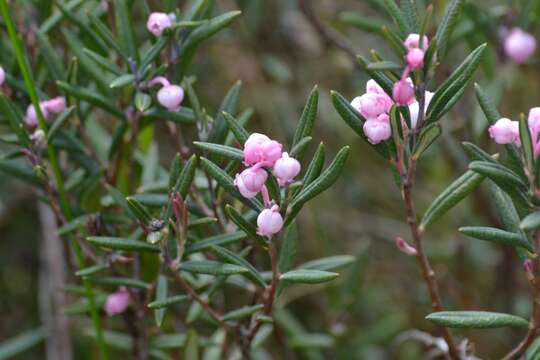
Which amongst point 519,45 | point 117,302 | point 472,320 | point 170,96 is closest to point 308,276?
point 472,320

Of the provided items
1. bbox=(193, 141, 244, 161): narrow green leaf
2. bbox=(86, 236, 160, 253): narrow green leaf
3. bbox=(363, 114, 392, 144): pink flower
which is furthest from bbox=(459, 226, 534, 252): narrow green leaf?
bbox=(86, 236, 160, 253): narrow green leaf

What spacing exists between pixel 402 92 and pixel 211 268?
0.35 meters

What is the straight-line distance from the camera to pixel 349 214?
2.43 metres

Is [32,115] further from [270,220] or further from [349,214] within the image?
[349,214]

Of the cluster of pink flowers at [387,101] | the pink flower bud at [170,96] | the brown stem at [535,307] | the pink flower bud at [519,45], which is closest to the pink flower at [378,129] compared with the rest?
the cluster of pink flowers at [387,101]

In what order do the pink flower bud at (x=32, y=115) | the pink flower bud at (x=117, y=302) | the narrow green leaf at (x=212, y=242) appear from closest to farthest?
the narrow green leaf at (x=212, y=242) → the pink flower bud at (x=32, y=115) → the pink flower bud at (x=117, y=302)

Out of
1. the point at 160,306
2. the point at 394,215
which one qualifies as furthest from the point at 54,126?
the point at 394,215

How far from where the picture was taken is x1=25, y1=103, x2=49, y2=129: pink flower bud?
3.93 ft

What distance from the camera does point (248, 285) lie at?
4.35 feet

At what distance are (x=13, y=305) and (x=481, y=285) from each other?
4.44ft

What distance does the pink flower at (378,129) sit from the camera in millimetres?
903

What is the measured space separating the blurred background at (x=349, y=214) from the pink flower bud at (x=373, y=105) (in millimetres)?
862

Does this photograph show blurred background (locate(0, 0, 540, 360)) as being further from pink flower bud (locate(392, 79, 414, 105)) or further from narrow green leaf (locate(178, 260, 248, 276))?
pink flower bud (locate(392, 79, 414, 105))

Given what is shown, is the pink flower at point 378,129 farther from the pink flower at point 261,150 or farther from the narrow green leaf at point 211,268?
the narrow green leaf at point 211,268
